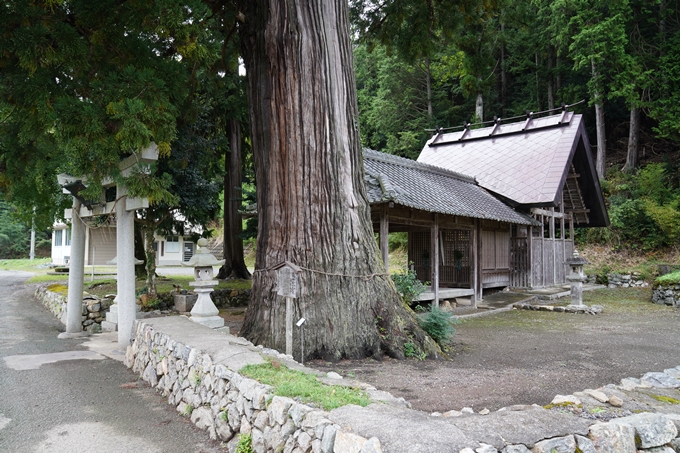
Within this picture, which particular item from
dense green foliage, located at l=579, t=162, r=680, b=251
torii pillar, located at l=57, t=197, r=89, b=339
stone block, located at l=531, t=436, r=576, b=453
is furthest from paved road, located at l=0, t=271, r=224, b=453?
dense green foliage, located at l=579, t=162, r=680, b=251

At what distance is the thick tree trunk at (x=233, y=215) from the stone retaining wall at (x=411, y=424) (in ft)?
36.8

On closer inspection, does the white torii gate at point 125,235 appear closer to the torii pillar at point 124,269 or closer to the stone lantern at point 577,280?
the torii pillar at point 124,269

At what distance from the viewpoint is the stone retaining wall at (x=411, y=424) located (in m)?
2.55

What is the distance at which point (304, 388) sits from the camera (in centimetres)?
340

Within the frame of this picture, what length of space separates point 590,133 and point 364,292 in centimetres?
2671

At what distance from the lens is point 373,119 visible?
98.2ft

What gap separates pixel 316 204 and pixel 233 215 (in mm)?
10400

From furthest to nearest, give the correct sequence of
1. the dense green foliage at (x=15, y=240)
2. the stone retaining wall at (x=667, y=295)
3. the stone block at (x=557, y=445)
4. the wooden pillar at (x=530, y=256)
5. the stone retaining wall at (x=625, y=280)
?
the dense green foliage at (x=15, y=240) < the stone retaining wall at (x=625, y=280) < the wooden pillar at (x=530, y=256) < the stone retaining wall at (x=667, y=295) < the stone block at (x=557, y=445)

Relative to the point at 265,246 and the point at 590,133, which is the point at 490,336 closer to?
the point at 265,246

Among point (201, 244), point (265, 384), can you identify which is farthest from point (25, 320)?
point (265, 384)

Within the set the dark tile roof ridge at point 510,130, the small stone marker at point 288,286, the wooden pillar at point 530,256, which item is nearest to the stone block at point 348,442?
the small stone marker at point 288,286

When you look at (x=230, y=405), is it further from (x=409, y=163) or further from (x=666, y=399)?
(x=409, y=163)

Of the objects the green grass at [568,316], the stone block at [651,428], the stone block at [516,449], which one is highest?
the stone block at [516,449]

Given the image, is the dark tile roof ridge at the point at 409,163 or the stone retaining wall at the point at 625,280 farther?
the stone retaining wall at the point at 625,280
